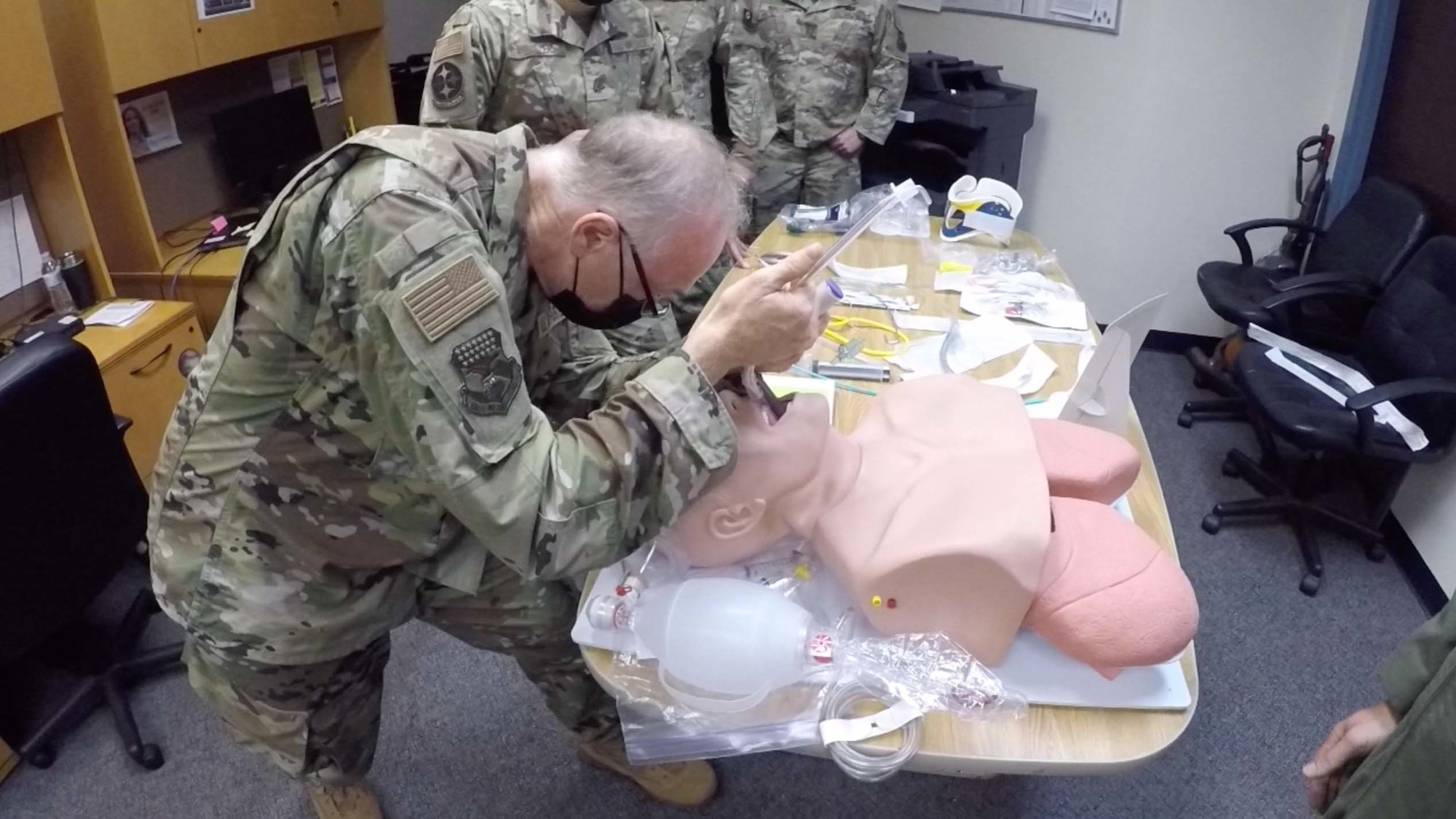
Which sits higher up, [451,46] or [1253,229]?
[451,46]

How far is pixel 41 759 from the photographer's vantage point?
1.85 meters

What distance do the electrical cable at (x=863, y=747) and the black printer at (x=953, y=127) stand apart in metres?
2.47

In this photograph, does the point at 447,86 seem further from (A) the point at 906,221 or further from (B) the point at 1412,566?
(B) the point at 1412,566

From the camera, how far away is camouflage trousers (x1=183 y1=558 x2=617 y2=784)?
1.32 m

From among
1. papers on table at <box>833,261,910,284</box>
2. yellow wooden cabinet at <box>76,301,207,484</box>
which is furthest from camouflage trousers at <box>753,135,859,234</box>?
yellow wooden cabinet at <box>76,301,207,484</box>

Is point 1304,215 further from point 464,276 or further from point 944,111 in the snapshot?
point 464,276

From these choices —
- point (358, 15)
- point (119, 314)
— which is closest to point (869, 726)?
point (119, 314)

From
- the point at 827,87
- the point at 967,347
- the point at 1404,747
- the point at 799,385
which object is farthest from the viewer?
the point at 827,87

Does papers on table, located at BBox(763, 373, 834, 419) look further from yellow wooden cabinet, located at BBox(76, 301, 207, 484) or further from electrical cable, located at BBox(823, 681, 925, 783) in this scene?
yellow wooden cabinet, located at BBox(76, 301, 207, 484)

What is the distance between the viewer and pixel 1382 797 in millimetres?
902

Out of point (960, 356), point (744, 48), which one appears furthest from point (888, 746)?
point (744, 48)

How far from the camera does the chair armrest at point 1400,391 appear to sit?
214cm

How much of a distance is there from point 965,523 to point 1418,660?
1.67ft

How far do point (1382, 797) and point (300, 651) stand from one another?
1265 mm
